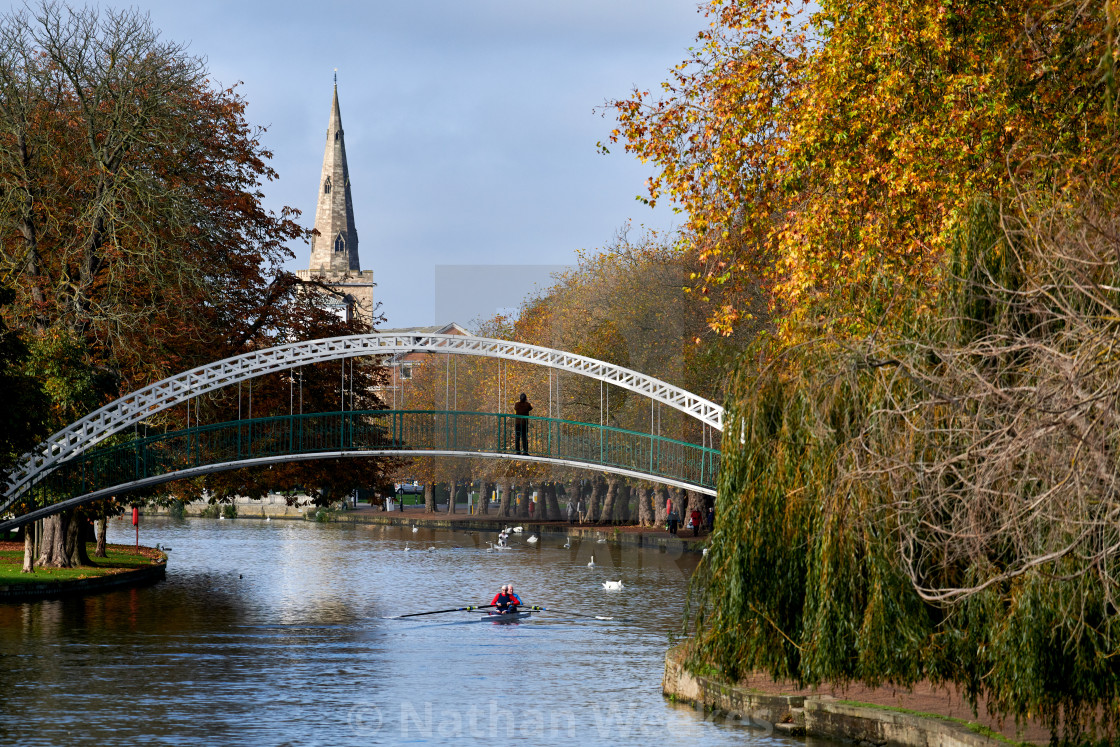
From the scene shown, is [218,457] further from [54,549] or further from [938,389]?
[938,389]

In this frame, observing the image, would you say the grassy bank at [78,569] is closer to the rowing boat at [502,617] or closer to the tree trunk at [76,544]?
the tree trunk at [76,544]

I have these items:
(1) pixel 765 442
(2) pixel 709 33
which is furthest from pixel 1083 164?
(2) pixel 709 33

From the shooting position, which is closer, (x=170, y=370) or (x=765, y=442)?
(x=765, y=442)

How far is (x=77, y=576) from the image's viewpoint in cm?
3625

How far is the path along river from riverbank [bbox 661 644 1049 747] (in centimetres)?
30

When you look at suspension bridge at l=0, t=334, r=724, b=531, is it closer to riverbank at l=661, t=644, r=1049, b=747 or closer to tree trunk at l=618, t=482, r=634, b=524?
riverbank at l=661, t=644, r=1049, b=747

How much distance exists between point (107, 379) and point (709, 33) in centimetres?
1868

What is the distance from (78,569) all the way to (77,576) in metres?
2.57

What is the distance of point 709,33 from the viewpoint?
27562 millimetres

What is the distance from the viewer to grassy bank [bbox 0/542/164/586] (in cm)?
3556

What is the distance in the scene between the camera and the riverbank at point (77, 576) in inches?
1318

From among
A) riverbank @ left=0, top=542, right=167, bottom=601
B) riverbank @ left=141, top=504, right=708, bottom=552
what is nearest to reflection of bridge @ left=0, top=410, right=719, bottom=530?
riverbank @ left=0, top=542, right=167, bottom=601

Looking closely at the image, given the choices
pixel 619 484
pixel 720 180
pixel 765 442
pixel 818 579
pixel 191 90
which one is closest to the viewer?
pixel 818 579

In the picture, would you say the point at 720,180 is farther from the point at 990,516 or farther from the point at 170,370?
the point at 170,370
